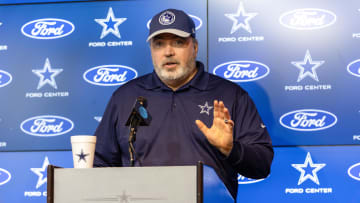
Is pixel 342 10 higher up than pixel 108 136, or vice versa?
pixel 342 10

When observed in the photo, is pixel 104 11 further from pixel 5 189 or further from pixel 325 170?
pixel 325 170

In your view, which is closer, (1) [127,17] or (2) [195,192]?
(2) [195,192]

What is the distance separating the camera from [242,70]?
3494 mm

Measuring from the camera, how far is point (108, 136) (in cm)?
296

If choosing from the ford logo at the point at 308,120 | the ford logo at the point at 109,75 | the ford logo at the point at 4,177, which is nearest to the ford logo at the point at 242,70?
the ford logo at the point at 308,120

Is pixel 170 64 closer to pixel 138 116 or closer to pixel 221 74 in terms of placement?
pixel 221 74

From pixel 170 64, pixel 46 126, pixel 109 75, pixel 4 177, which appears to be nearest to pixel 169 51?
pixel 170 64

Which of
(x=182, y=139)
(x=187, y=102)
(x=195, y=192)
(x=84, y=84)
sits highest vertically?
(x=84, y=84)

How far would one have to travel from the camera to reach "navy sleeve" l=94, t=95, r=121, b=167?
9.62ft

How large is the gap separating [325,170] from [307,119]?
0.32 meters

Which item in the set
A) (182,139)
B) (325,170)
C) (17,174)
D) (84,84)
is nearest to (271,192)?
(325,170)

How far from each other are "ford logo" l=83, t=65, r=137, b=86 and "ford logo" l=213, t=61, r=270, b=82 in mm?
570

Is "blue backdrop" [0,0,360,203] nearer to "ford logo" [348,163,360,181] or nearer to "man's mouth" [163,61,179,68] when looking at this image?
"ford logo" [348,163,360,181]

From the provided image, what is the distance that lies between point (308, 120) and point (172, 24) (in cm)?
110
